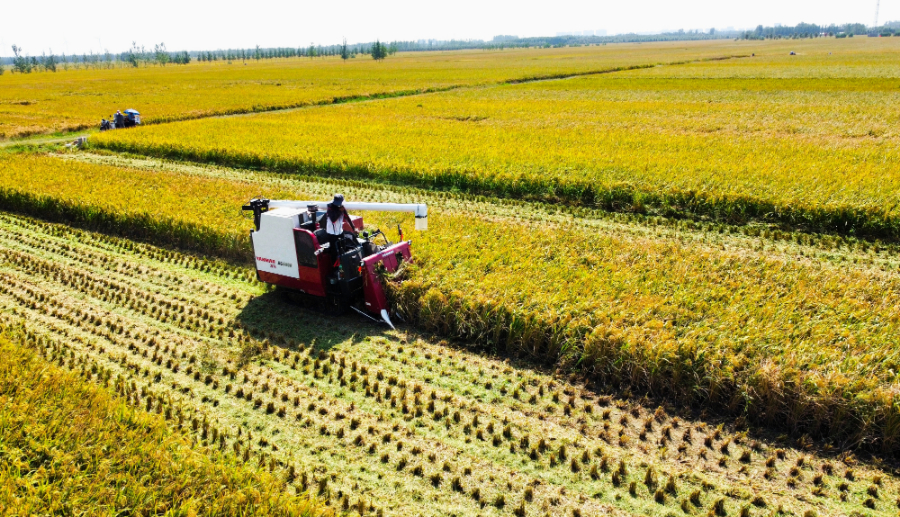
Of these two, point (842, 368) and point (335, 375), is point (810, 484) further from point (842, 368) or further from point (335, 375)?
point (335, 375)

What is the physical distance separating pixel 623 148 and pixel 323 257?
1588 centimetres

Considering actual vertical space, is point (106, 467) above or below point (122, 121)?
below

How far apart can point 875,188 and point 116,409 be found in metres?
18.0

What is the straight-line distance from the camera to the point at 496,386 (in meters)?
8.31

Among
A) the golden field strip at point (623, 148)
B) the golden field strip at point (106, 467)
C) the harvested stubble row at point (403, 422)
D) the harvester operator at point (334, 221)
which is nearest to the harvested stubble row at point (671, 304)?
the harvested stubble row at point (403, 422)

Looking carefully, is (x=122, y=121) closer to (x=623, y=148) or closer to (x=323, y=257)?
(x=623, y=148)

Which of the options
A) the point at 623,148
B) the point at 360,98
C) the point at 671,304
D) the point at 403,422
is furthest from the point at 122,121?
the point at 671,304

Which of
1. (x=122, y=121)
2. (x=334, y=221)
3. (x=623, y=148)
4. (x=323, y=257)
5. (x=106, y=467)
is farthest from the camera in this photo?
(x=122, y=121)

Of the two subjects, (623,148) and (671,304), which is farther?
(623,148)

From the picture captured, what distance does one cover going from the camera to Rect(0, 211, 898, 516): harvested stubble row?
6246 millimetres

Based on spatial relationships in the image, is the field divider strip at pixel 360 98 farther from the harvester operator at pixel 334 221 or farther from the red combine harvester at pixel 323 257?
the harvester operator at pixel 334 221

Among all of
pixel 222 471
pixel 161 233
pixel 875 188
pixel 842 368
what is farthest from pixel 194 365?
pixel 875 188

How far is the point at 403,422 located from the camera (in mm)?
7520

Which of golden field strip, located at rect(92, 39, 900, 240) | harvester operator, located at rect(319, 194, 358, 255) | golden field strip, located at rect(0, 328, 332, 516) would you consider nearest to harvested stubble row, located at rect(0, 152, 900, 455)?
harvester operator, located at rect(319, 194, 358, 255)
